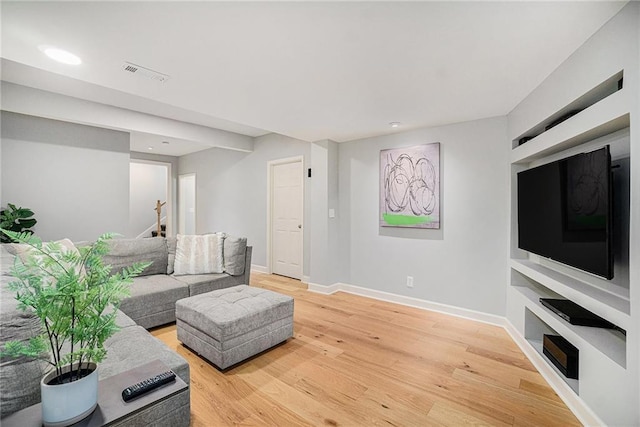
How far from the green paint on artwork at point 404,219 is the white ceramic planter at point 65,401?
3299 millimetres

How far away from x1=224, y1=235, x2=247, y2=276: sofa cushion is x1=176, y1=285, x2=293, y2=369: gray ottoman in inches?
32.6

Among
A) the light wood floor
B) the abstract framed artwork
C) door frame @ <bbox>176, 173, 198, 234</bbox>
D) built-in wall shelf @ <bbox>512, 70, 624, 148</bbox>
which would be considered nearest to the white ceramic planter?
the light wood floor

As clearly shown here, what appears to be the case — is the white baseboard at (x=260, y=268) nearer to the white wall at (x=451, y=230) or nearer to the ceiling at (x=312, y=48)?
the white wall at (x=451, y=230)

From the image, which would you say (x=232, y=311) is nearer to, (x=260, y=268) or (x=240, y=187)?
(x=260, y=268)

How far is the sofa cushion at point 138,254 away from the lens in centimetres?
314

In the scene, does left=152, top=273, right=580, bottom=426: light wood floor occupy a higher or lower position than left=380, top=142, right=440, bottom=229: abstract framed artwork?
lower

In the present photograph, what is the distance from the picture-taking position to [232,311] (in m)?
2.36

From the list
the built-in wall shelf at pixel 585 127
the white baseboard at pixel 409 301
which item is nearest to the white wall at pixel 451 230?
the white baseboard at pixel 409 301

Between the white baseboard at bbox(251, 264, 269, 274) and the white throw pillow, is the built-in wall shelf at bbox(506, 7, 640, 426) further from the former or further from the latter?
the white baseboard at bbox(251, 264, 269, 274)

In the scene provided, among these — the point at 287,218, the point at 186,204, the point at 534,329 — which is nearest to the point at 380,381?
the point at 534,329

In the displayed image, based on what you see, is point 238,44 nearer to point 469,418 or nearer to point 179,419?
point 179,419

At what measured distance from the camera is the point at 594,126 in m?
1.67

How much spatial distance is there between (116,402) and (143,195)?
8316 mm

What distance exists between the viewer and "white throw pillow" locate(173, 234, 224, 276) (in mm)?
3465
